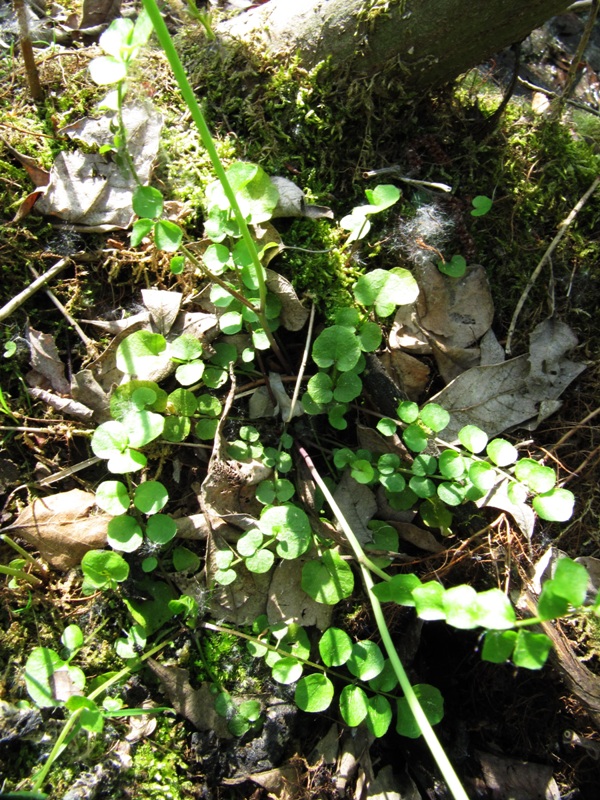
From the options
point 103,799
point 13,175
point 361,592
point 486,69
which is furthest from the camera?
point 486,69

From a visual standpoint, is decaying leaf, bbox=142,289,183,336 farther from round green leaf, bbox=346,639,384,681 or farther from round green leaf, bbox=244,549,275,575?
round green leaf, bbox=346,639,384,681

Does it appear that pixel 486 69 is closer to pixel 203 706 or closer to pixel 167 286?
pixel 167 286

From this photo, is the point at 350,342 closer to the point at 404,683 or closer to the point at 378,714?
the point at 404,683

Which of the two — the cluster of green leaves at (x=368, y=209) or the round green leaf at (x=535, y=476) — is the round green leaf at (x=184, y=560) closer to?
the round green leaf at (x=535, y=476)

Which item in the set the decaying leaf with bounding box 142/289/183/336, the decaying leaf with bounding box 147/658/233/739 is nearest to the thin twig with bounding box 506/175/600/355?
the decaying leaf with bounding box 142/289/183/336

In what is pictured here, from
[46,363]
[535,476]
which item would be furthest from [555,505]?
[46,363]

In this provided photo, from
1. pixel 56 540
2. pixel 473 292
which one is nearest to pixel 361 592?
pixel 56 540

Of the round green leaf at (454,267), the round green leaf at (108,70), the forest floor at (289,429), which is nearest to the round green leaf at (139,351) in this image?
the forest floor at (289,429)
